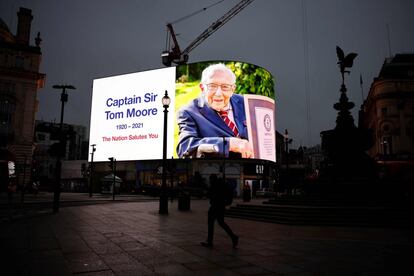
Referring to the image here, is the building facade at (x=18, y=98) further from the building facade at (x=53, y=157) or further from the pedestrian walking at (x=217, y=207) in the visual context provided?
the pedestrian walking at (x=217, y=207)

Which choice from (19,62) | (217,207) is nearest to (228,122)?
(19,62)

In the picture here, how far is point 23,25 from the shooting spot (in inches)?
2131

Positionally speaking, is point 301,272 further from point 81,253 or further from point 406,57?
point 406,57

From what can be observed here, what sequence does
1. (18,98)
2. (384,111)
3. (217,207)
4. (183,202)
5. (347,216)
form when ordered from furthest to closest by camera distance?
(384,111), (18,98), (183,202), (347,216), (217,207)

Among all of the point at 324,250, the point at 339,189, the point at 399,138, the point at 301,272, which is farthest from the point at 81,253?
the point at 399,138

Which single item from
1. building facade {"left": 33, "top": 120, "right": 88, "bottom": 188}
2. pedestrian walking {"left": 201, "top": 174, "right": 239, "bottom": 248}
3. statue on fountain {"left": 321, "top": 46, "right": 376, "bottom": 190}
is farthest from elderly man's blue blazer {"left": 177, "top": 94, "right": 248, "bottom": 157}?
pedestrian walking {"left": 201, "top": 174, "right": 239, "bottom": 248}

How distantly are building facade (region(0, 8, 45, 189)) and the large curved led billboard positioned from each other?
13037mm

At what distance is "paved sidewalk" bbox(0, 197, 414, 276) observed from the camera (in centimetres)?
562

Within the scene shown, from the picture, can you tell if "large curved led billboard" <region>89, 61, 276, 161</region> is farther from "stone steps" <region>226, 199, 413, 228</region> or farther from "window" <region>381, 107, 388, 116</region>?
"stone steps" <region>226, 199, 413, 228</region>

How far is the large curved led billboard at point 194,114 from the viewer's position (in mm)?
50653

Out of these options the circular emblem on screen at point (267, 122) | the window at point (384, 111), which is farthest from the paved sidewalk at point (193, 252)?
the window at point (384, 111)

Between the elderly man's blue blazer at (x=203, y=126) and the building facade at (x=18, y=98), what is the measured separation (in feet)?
73.3

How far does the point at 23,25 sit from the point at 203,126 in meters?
34.0

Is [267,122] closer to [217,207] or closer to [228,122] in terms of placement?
[228,122]
